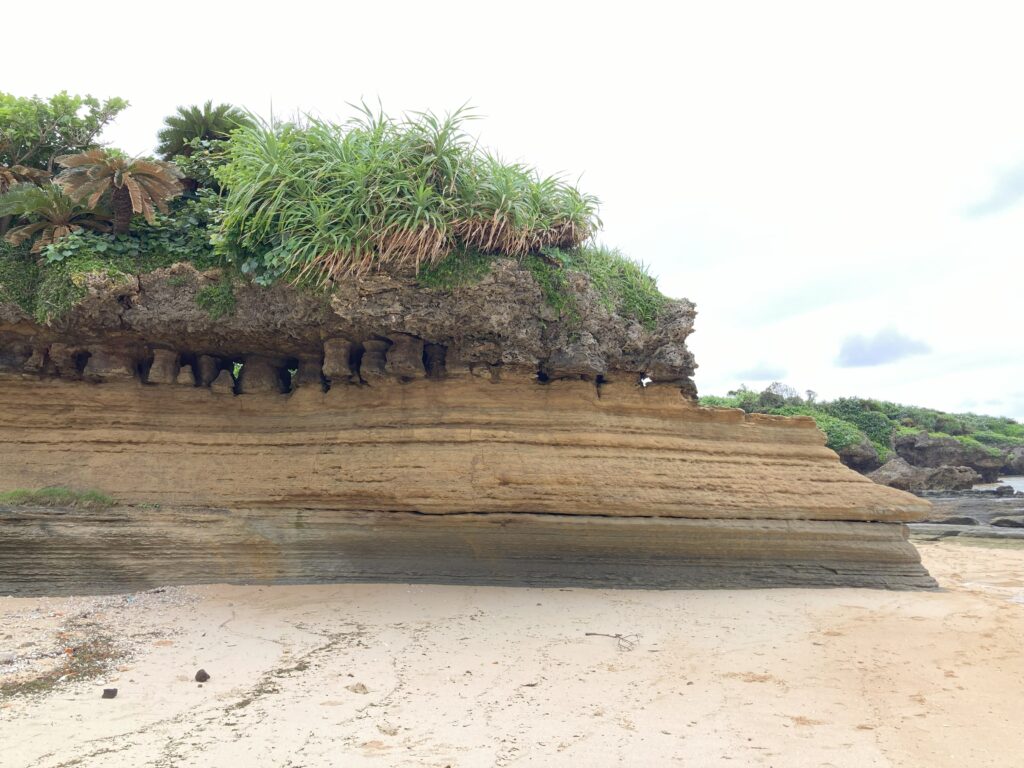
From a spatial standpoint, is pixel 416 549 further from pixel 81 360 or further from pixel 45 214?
pixel 45 214

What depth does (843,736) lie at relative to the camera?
3.59 metres

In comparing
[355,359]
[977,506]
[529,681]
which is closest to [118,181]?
[355,359]

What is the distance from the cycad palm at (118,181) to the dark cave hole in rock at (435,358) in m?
3.28

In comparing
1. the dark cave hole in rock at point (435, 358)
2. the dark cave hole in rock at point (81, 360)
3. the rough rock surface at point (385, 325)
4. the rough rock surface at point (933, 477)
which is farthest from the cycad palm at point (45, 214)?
the rough rock surface at point (933, 477)

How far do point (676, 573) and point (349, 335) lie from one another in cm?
432

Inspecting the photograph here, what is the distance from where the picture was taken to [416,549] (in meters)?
6.67

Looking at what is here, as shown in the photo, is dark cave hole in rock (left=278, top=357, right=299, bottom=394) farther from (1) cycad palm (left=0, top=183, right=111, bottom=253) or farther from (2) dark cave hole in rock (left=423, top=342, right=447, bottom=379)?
(1) cycad palm (left=0, top=183, right=111, bottom=253)

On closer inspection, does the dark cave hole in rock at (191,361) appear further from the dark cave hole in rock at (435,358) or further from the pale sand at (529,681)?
→ the dark cave hole in rock at (435,358)

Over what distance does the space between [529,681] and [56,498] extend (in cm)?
523

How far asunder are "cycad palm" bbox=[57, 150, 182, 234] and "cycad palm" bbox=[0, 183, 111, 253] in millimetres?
211

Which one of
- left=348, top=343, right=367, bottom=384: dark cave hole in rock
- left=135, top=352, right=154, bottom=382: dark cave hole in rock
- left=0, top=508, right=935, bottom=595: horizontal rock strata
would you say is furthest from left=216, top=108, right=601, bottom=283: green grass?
left=0, top=508, right=935, bottom=595: horizontal rock strata

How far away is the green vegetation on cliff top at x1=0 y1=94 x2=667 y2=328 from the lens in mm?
6512

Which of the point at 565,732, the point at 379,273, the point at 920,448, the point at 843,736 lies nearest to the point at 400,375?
the point at 379,273

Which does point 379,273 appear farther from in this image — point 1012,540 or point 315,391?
point 1012,540
